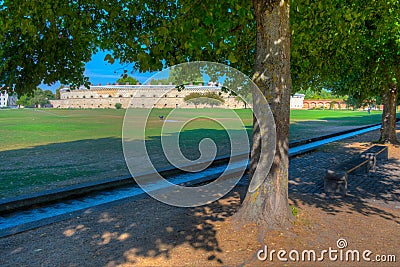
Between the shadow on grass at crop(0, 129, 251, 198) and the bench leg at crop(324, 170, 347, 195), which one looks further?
the shadow on grass at crop(0, 129, 251, 198)

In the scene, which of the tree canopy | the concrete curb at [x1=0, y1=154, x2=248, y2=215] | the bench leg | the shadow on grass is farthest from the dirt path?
the tree canopy

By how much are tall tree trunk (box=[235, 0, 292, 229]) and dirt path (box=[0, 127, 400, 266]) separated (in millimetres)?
284

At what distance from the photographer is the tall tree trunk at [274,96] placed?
528cm

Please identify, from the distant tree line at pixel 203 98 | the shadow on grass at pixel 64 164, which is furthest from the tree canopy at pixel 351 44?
the shadow on grass at pixel 64 164

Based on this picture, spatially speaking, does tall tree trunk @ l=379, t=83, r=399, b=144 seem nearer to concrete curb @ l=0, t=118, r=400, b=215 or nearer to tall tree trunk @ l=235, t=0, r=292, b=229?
concrete curb @ l=0, t=118, r=400, b=215

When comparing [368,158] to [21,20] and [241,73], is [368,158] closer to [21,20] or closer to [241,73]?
[241,73]

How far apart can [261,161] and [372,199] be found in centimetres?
361

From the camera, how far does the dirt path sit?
4.50 metres

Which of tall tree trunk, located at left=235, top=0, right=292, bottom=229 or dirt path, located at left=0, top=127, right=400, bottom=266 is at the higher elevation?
tall tree trunk, located at left=235, top=0, right=292, bottom=229

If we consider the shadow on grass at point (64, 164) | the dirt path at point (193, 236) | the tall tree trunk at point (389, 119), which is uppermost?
the tall tree trunk at point (389, 119)

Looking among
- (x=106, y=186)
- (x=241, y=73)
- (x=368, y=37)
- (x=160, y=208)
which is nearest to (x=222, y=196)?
(x=160, y=208)

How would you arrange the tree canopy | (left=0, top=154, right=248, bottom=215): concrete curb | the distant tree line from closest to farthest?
1. (left=0, top=154, right=248, bottom=215): concrete curb
2. the tree canopy
3. the distant tree line

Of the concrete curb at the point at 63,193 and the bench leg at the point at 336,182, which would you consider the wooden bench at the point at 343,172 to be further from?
the concrete curb at the point at 63,193

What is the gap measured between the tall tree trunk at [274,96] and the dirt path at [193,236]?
0.28 m
